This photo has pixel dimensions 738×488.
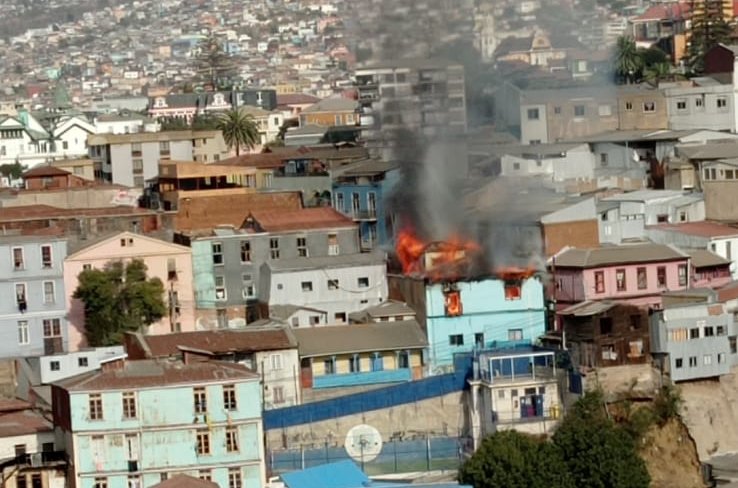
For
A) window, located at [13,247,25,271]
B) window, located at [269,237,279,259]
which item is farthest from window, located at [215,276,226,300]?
window, located at [13,247,25,271]

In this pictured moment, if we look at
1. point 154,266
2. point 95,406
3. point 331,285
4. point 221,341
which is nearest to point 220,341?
point 221,341

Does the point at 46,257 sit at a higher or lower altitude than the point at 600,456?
higher

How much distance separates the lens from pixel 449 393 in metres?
30.9

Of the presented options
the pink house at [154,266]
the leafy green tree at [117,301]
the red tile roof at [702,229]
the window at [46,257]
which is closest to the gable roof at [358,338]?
the leafy green tree at [117,301]

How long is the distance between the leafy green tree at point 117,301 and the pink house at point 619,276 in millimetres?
5524

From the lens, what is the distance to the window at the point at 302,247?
37406mm

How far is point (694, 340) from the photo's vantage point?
31828 mm

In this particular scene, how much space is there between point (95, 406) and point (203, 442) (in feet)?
3.93

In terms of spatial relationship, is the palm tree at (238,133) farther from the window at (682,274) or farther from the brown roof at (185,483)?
the brown roof at (185,483)

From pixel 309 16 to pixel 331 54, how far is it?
3731 centimetres

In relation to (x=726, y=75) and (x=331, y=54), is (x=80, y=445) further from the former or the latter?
(x=331, y=54)

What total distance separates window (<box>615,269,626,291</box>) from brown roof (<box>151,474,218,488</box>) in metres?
8.35

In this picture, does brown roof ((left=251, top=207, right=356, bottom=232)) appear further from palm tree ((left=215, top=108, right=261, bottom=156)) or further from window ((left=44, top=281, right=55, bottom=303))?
palm tree ((left=215, top=108, right=261, bottom=156))

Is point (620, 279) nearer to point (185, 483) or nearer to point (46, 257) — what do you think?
point (46, 257)
